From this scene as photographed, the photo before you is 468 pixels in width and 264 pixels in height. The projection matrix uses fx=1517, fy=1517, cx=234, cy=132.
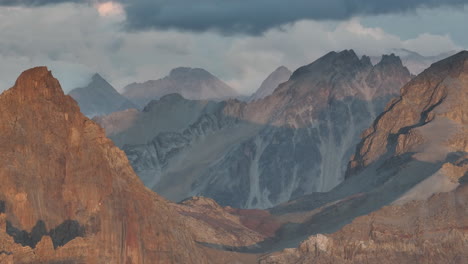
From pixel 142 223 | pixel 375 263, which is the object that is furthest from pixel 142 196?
pixel 375 263

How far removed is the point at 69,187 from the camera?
478 feet

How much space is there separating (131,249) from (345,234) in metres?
45.6

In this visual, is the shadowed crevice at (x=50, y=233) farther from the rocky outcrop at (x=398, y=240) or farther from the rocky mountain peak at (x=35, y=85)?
the rocky outcrop at (x=398, y=240)

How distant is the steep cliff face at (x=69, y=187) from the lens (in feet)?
442

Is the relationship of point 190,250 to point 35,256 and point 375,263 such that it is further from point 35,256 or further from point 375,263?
point 35,256

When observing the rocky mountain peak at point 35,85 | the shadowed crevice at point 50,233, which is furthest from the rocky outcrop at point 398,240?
the shadowed crevice at point 50,233

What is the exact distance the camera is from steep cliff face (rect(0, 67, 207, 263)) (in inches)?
5305

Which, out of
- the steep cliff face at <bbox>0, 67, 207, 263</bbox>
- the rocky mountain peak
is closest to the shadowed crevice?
the steep cliff face at <bbox>0, 67, 207, 263</bbox>

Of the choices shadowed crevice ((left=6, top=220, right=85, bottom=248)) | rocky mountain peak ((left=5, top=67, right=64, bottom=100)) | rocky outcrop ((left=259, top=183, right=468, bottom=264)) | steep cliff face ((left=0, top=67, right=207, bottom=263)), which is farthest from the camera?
rocky outcrop ((left=259, top=183, right=468, bottom=264))

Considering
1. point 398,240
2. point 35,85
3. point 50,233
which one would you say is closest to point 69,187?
point 35,85

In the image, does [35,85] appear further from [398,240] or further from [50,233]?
[398,240]

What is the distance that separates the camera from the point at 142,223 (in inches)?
5955

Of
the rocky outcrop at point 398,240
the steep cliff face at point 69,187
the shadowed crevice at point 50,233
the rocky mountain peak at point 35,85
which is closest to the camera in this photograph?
the shadowed crevice at point 50,233

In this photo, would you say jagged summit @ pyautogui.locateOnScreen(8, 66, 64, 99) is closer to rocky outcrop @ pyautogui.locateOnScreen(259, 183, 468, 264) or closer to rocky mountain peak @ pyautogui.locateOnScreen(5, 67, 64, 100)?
rocky mountain peak @ pyautogui.locateOnScreen(5, 67, 64, 100)
